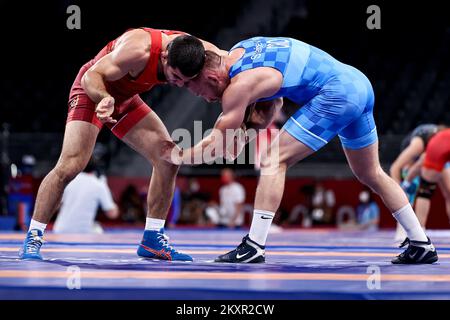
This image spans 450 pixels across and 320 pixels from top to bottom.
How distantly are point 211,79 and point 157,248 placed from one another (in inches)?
40.0

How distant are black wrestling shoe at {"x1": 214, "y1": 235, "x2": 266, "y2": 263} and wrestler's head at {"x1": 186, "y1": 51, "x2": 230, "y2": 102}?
70 centimetres

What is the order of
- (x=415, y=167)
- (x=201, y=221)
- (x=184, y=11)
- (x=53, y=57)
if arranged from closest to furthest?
(x=415, y=167), (x=201, y=221), (x=53, y=57), (x=184, y=11)

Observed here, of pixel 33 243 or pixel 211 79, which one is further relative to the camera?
pixel 33 243

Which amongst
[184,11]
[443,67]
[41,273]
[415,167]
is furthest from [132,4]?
[41,273]

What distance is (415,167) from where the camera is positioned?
6.98 meters

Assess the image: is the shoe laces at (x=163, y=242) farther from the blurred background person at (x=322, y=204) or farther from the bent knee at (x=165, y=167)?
the blurred background person at (x=322, y=204)

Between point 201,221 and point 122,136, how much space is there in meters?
8.25

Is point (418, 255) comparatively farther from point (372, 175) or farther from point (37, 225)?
point (37, 225)

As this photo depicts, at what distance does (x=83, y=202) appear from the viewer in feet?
24.0

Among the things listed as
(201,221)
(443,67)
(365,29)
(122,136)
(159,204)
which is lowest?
(201,221)

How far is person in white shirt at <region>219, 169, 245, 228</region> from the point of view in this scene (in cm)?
1130

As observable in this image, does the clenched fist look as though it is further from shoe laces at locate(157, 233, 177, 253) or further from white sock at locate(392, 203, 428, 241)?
white sock at locate(392, 203, 428, 241)

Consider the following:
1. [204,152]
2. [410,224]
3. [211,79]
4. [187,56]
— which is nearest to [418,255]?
[410,224]
